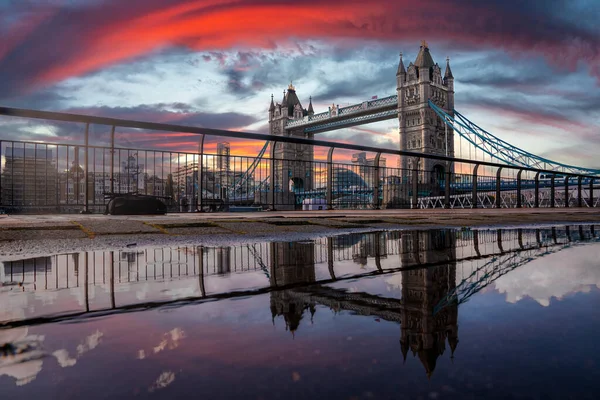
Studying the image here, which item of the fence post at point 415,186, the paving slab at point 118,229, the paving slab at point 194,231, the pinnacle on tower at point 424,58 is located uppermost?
the pinnacle on tower at point 424,58

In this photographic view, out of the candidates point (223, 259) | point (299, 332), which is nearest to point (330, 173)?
point (223, 259)

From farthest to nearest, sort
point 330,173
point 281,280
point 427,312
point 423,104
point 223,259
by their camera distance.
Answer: point 423,104 → point 330,173 → point 223,259 → point 281,280 → point 427,312

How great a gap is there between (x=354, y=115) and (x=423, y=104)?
526 inches

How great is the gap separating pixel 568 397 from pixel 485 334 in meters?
Answer: 0.25

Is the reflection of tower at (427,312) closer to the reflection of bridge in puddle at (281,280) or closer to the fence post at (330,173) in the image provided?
the reflection of bridge in puddle at (281,280)

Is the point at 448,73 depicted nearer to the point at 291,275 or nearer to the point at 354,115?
the point at 354,115

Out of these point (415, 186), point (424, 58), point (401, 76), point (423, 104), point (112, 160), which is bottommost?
point (415, 186)

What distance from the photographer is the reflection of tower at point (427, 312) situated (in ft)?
2.27

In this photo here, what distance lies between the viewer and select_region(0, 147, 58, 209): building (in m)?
4.96

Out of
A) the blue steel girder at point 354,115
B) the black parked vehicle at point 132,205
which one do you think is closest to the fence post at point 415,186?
the black parked vehicle at point 132,205

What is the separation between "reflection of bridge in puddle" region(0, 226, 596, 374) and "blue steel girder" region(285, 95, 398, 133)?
71.7 metres

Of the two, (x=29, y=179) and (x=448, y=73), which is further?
(x=448, y=73)

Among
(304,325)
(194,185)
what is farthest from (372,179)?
(304,325)

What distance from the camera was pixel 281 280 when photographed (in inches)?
52.1
